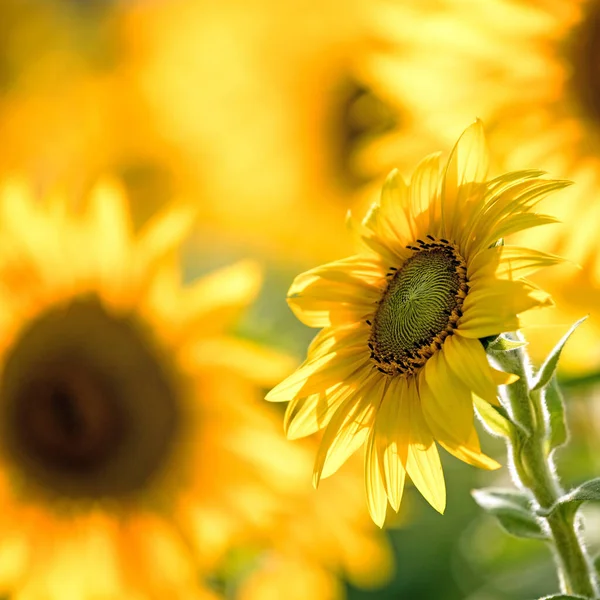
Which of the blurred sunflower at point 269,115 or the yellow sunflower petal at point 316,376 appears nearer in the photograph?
the yellow sunflower petal at point 316,376

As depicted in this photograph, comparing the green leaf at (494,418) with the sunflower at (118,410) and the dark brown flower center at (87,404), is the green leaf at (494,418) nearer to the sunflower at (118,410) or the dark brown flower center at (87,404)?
the sunflower at (118,410)

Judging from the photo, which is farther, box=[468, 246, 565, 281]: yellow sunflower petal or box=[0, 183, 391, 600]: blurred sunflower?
box=[0, 183, 391, 600]: blurred sunflower

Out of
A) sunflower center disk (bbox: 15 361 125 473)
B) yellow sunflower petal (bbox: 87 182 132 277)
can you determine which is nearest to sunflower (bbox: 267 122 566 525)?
yellow sunflower petal (bbox: 87 182 132 277)

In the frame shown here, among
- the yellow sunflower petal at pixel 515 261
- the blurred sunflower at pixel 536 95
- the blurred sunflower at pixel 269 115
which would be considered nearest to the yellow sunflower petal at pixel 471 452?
the yellow sunflower petal at pixel 515 261

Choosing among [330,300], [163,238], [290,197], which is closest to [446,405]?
[330,300]

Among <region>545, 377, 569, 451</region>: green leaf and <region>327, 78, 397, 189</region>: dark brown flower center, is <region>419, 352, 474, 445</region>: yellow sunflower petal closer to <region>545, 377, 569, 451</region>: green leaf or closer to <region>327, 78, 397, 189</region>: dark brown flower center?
<region>545, 377, 569, 451</region>: green leaf

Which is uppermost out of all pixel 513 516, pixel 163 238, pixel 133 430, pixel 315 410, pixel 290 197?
pixel 290 197

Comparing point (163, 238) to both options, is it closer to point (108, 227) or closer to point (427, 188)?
point (108, 227)
